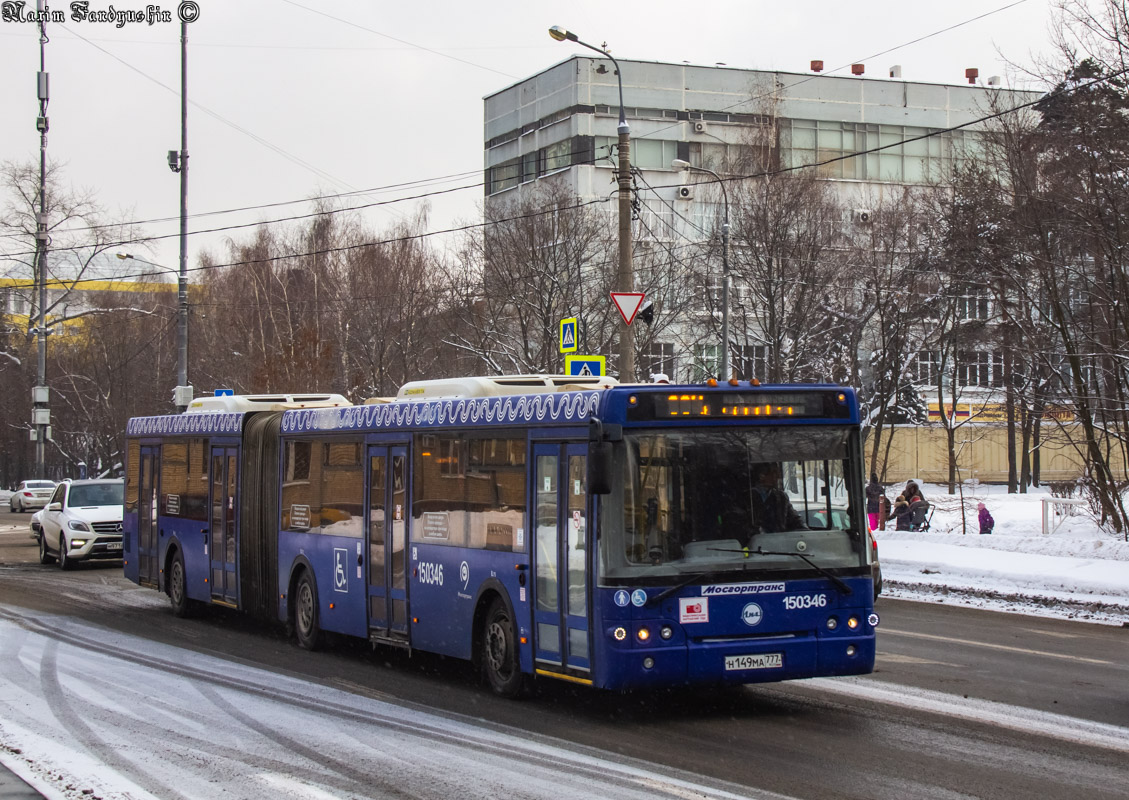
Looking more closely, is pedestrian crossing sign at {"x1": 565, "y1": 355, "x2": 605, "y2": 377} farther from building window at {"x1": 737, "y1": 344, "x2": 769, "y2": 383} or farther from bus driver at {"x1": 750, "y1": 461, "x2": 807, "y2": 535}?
building window at {"x1": 737, "y1": 344, "x2": 769, "y2": 383}

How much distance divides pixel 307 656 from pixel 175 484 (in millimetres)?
Result: 5408

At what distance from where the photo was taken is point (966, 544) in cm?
2420

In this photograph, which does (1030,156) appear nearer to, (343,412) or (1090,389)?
(1090,389)

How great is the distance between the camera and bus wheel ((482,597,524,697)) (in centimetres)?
1059

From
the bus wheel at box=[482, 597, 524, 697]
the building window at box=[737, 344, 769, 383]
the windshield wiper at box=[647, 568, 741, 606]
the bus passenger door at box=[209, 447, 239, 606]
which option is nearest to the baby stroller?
the building window at box=[737, 344, 769, 383]

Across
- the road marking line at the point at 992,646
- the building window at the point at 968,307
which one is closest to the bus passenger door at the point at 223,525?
the road marking line at the point at 992,646

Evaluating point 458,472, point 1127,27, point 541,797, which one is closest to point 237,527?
point 458,472

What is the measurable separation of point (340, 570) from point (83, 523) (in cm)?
1384

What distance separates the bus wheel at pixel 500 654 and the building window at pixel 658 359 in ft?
86.5

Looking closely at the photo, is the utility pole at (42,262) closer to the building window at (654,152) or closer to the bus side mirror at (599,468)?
the building window at (654,152)

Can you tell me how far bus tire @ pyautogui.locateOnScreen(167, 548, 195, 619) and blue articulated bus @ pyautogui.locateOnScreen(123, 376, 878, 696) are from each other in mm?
5199

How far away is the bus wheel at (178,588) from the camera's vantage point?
17.5 metres

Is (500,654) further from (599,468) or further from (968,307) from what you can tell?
(968,307)

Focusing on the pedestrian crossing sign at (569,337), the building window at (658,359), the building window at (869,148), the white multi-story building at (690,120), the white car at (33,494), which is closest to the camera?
the pedestrian crossing sign at (569,337)
